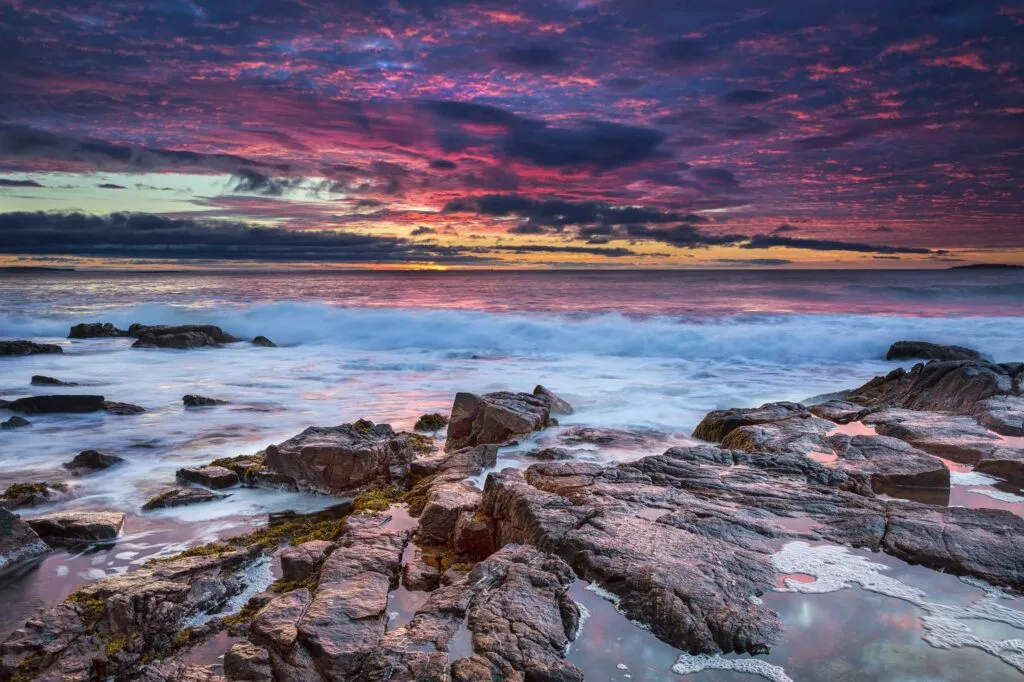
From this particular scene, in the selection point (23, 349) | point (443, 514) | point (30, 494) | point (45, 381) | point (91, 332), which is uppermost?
point (443, 514)

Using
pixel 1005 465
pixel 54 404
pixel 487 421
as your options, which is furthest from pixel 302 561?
pixel 54 404

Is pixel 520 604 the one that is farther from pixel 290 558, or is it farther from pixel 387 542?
pixel 290 558

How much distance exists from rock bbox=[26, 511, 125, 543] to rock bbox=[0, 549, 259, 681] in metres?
1.65

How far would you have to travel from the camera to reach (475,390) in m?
16.8

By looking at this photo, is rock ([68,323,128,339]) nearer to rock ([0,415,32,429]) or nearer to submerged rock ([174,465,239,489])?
rock ([0,415,32,429])

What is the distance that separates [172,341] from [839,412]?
23.5 metres

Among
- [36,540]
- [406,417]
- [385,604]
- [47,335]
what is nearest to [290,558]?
[385,604]

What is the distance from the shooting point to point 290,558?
5.34 metres

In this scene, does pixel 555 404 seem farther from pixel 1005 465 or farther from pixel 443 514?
pixel 1005 465

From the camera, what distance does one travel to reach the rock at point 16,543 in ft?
19.0

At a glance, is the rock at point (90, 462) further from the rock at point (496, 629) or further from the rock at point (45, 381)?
the rock at point (45, 381)

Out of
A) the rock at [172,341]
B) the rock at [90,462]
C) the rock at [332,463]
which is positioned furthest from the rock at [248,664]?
the rock at [172,341]

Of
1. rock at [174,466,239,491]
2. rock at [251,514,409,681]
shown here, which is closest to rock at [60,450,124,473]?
rock at [174,466,239,491]

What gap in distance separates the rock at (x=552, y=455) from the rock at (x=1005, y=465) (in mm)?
5149
